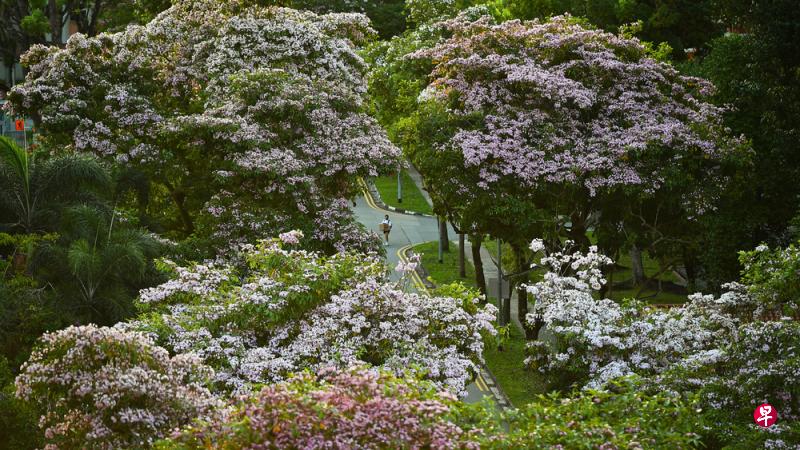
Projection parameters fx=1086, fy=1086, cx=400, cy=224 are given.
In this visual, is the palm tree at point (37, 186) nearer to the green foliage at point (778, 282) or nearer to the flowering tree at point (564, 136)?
the flowering tree at point (564, 136)

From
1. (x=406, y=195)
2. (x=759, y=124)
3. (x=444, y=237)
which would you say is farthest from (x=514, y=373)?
(x=406, y=195)

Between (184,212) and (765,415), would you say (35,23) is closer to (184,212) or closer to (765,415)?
(184,212)

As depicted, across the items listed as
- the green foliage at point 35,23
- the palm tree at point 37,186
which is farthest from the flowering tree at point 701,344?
the green foliage at point 35,23

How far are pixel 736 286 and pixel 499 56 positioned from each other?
12232 mm

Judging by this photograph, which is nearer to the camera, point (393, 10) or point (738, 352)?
point (738, 352)

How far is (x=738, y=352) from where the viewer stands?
17.4 metres

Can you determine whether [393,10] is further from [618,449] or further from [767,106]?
[618,449]

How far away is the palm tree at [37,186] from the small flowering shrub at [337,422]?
11.5 meters

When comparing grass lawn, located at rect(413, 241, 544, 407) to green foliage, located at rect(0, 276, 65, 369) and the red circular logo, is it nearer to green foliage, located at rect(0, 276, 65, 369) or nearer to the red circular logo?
the red circular logo

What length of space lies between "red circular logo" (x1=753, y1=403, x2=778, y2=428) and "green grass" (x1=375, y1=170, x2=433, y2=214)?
4151 cm

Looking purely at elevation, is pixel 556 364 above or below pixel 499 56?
below

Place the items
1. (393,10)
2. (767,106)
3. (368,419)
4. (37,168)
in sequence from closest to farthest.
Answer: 1. (368,419)
2. (37,168)
3. (767,106)
4. (393,10)

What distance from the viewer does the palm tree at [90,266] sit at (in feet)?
66.0

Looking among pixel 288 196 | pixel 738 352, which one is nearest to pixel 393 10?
pixel 288 196
